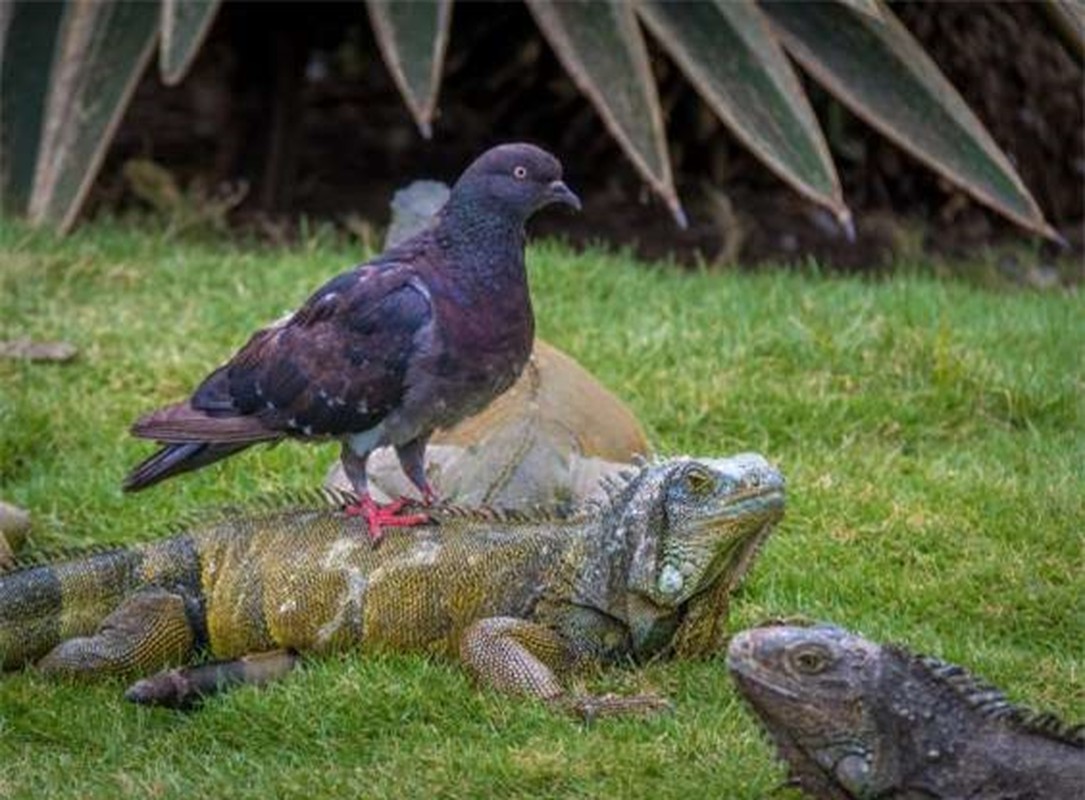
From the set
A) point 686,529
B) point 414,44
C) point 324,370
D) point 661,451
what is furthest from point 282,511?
point 414,44

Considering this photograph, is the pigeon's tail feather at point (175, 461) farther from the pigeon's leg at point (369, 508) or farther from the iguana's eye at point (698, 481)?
the iguana's eye at point (698, 481)

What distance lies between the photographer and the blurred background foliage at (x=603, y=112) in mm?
9430

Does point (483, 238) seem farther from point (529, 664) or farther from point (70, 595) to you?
point (70, 595)

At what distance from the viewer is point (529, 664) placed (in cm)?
622

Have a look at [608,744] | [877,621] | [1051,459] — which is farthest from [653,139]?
[608,744]

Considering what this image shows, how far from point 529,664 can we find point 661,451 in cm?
204

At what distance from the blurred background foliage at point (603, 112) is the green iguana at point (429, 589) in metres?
2.80

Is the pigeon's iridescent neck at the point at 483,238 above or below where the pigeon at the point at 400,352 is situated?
above

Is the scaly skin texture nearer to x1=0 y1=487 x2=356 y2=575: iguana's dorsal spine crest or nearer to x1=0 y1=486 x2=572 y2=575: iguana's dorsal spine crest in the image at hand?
x1=0 y1=486 x2=572 y2=575: iguana's dorsal spine crest

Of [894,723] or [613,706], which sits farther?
[613,706]

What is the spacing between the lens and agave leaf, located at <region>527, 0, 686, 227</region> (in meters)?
9.37

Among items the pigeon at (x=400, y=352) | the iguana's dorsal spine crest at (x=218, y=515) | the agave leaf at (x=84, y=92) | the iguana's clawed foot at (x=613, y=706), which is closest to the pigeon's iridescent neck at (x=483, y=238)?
the pigeon at (x=400, y=352)

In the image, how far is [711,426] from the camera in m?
8.41

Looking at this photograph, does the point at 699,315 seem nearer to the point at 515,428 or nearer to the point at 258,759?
the point at 515,428
